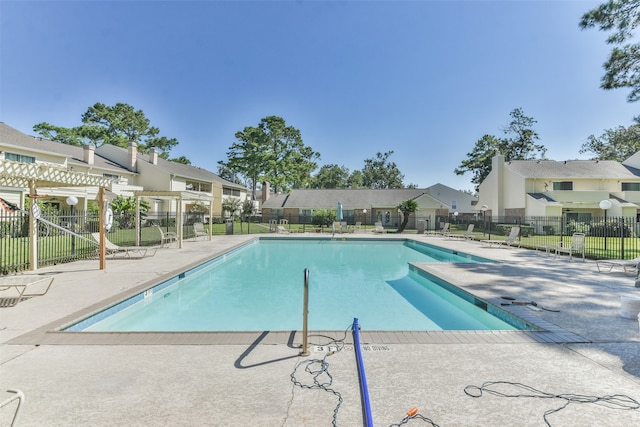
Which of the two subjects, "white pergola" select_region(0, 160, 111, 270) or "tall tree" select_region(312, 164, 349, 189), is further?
"tall tree" select_region(312, 164, 349, 189)

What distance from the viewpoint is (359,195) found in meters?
43.2

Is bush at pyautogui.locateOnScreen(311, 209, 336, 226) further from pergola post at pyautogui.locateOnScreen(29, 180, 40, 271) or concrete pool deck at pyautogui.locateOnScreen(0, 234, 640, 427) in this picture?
concrete pool deck at pyautogui.locateOnScreen(0, 234, 640, 427)

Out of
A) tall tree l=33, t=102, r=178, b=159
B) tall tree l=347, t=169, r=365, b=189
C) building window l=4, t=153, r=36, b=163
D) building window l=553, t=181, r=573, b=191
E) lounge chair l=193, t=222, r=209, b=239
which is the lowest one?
lounge chair l=193, t=222, r=209, b=239

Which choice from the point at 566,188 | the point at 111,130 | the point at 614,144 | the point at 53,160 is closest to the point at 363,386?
the point at 53,160

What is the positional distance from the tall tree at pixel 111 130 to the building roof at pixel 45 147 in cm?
1087

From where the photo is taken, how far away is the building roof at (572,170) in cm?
3120

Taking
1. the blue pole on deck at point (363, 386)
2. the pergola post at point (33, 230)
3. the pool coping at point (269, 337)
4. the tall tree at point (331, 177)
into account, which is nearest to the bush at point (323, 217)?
the pergola post at point (33, 230)

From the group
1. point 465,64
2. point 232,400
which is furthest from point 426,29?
point 232,400

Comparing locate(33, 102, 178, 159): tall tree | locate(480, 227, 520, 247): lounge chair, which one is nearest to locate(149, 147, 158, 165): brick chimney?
locate(33, 102, 178, 159): tall tree

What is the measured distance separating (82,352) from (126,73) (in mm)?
26366

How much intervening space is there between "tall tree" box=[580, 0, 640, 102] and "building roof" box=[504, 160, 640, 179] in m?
18.4

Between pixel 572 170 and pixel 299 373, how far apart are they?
38429mm

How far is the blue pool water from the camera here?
6.37 meters

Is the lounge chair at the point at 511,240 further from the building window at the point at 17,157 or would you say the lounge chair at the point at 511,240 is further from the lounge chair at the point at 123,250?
the building window at the point at 17,157
